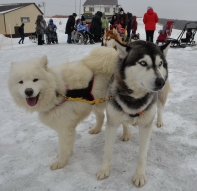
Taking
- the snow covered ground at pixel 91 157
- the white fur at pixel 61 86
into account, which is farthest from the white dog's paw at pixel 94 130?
the white fur at pixel 61 86

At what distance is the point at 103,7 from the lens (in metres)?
45.5

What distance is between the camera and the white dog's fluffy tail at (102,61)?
2475 mm

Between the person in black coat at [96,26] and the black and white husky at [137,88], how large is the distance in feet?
36.1

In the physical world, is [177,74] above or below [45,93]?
below

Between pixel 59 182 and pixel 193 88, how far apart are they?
3857 millimetres

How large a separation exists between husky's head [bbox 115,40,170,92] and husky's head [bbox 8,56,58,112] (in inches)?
30.9

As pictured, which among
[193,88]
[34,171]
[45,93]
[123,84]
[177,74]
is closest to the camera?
[123,84]

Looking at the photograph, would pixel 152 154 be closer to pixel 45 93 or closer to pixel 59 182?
pixel 59 182

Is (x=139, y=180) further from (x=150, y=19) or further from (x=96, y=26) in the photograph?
(x=96, y=26)

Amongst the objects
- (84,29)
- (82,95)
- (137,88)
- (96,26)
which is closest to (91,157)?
(82,95)

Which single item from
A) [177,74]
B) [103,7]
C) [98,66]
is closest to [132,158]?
[98,66]

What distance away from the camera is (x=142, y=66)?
186 cm

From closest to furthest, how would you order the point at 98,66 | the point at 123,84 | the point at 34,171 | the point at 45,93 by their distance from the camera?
the point at 123,84
the point at 45,93
the point at 34,171
the point at 98,66

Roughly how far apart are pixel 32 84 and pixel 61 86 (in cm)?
35
